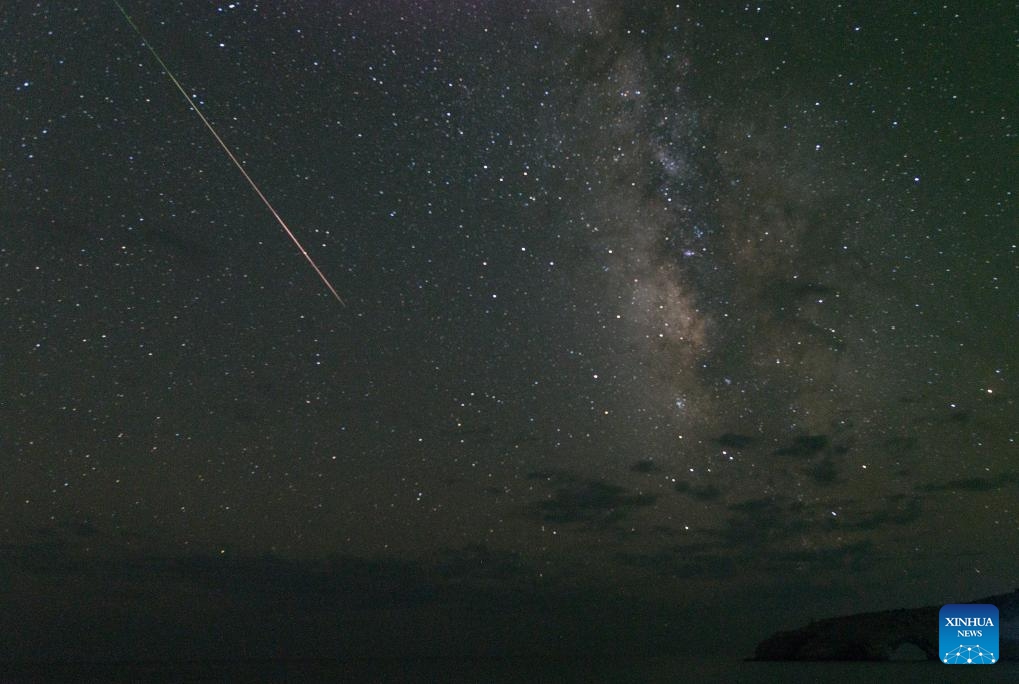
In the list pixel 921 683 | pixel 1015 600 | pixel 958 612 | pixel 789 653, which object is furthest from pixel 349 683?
pixel 789 653

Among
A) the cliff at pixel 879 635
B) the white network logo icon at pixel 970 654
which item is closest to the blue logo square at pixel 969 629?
the white network logo icon at pixel 970 654

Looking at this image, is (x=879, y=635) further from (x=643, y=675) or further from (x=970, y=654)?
(x=970, y=654)

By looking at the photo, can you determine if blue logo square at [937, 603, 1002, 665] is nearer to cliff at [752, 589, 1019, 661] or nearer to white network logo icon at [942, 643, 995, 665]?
white network logo icon at [942, 643, 995, 665]

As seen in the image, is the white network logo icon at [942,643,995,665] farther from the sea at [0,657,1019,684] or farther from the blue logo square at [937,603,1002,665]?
the sea at [0,657,1019,684]

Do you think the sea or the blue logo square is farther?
the sea

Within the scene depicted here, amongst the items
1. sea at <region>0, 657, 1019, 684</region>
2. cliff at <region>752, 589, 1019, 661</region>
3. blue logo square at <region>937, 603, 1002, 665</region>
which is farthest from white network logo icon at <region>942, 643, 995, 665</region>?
cliff at <region>752, 589, 1019, 661</region>

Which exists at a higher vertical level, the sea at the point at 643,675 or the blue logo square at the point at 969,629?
the blue logo square at the point at 969,629

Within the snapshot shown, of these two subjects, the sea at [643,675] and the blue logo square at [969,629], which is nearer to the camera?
the blue logo square at [969,629]

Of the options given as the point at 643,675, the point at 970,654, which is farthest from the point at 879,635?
the point at 970,654

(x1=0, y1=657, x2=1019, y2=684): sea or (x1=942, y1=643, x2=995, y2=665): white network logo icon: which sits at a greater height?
(x1=942, y1=643, x2=995, y2=665): white network logo icon

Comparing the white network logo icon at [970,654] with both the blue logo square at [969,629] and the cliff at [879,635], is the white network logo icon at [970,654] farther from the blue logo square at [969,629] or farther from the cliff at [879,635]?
the cliff at [879,635]

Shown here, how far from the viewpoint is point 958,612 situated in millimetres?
16516

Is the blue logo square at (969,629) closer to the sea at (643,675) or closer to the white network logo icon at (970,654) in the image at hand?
the white network logo icon at (970,654)

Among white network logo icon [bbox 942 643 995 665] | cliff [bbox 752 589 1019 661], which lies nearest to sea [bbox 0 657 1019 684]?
cliff [bbox 752 589 1019 661]
